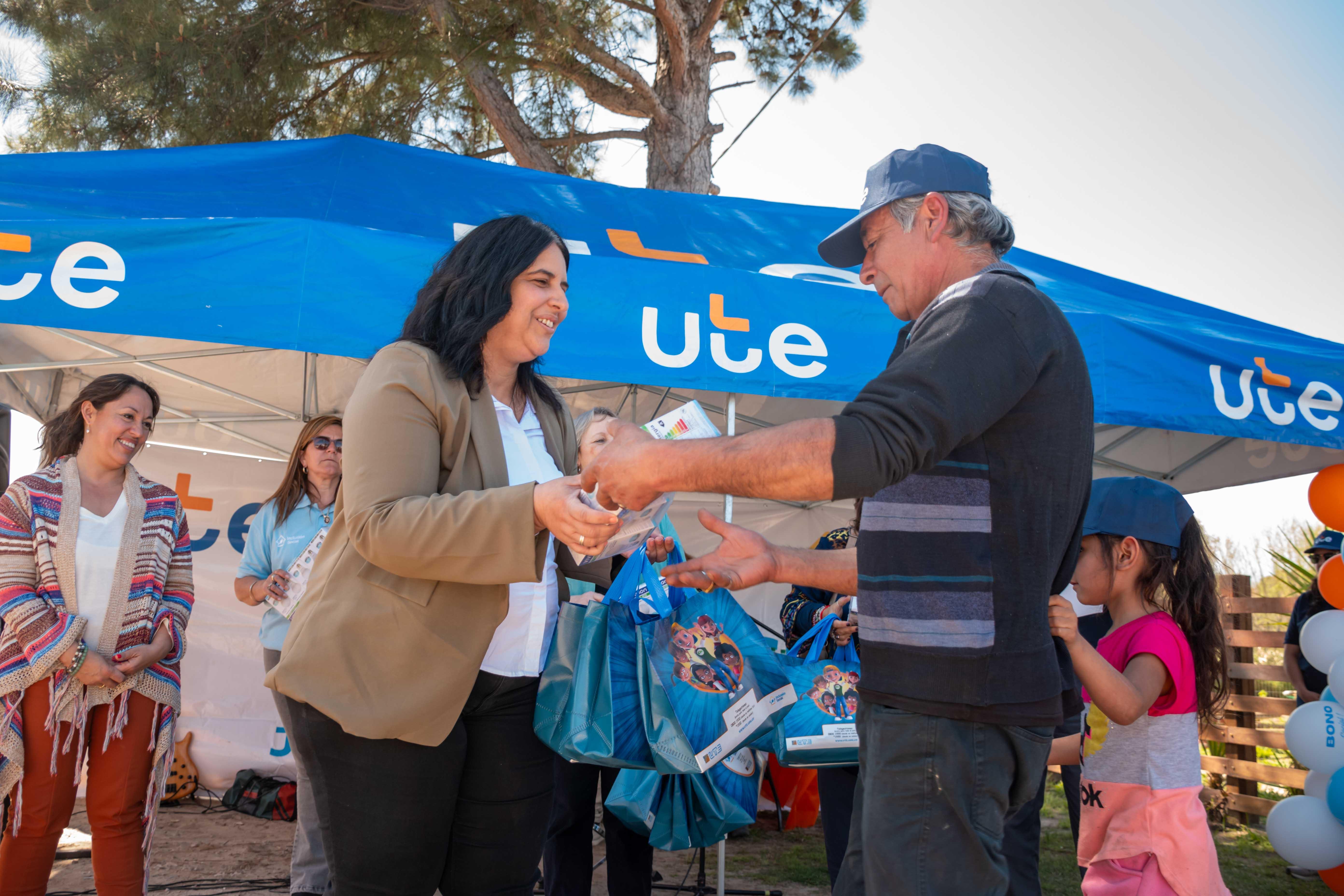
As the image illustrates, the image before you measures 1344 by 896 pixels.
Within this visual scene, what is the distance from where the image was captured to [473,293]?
1840 mm

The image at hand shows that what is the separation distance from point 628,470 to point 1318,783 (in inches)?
158

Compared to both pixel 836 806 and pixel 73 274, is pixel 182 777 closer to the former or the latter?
pixel 73 274

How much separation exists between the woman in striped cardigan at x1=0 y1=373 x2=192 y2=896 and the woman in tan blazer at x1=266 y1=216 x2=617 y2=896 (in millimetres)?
1879

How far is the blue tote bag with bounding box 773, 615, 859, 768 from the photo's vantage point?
8.80 feet

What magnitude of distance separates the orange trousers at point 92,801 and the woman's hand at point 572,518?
240cm

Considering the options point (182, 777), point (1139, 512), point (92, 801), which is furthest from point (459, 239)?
point (182, 777)

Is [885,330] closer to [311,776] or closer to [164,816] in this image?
[311,776]

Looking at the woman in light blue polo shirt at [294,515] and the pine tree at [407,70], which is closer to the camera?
the woman in light blue polo shirt at [294,515]

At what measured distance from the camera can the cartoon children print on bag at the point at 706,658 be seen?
2361 mm

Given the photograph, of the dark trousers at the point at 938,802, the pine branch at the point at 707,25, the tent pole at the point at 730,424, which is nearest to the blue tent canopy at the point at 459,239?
the tent pole at the point at 730,424

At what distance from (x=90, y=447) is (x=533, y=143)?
502 centimetres

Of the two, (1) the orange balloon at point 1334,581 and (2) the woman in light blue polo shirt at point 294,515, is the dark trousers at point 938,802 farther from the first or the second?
(1) the orange balloon at point 1334,581

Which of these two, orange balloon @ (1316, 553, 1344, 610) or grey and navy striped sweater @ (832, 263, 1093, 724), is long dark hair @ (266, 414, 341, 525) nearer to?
grey and navy striped sweater @ (832, 263, 1093, 724)

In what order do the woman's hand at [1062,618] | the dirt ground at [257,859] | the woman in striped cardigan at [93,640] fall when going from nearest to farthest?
1. the woman's hand at [1062,618]
2. the woman in striped cardigan at [93,640]
3. the dirt ground at [257,859]
